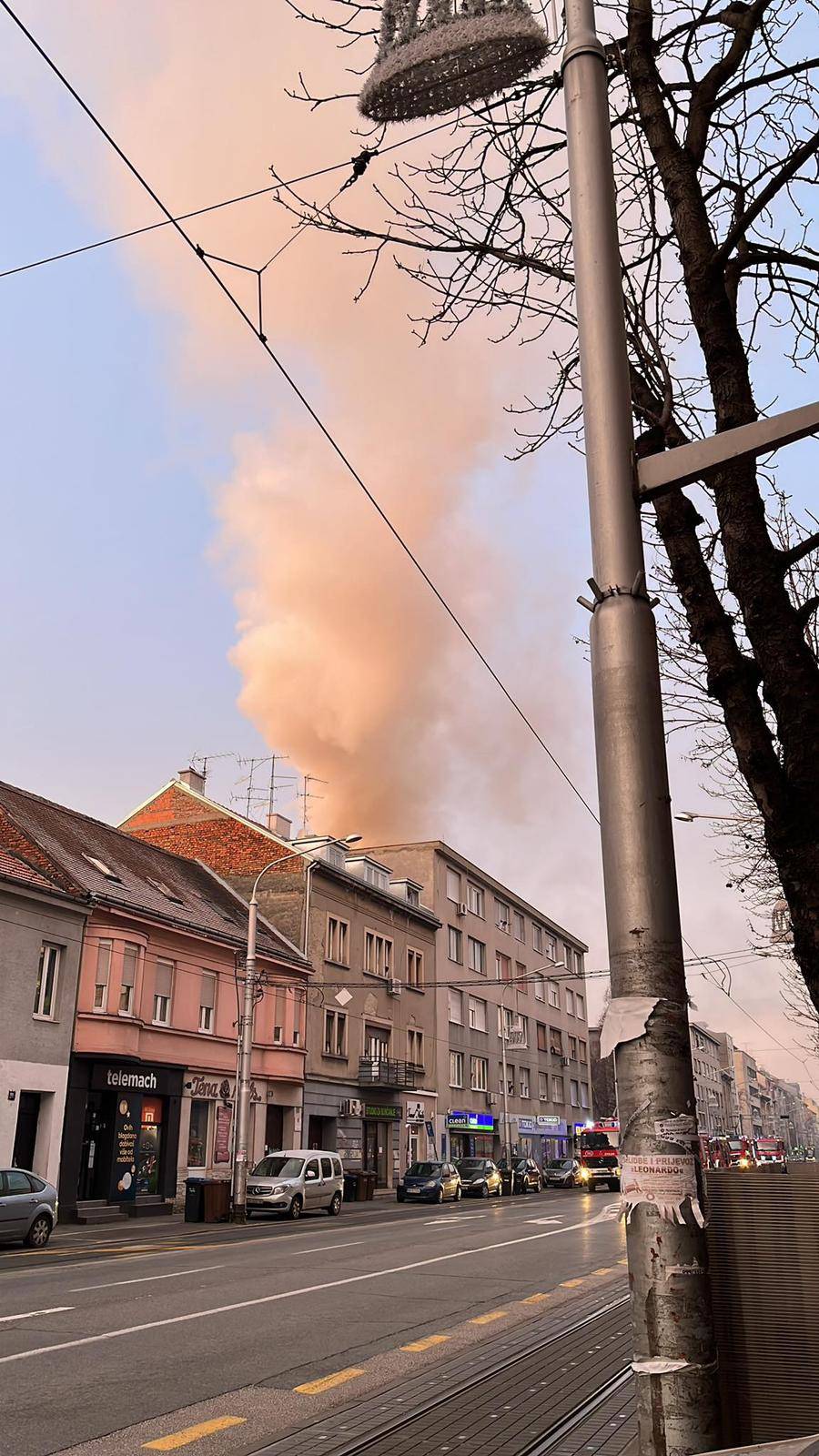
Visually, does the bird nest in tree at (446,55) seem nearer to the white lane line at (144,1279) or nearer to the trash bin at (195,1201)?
the white lane line at (144,1279)

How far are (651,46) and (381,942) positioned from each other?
4341 centimetres

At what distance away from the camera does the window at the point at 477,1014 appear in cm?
5928

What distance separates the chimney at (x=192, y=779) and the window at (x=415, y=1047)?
1368cm

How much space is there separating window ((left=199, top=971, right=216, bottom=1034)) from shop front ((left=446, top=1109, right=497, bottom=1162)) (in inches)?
881

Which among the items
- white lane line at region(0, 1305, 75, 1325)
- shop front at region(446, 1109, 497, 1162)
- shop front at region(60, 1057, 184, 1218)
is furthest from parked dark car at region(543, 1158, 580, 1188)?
white lane line at region(0, 1305, 75, 1325)

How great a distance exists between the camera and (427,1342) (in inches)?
391

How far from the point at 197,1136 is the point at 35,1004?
8642 millimetres

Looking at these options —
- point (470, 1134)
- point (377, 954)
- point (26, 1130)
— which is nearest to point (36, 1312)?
point (26, 1130)

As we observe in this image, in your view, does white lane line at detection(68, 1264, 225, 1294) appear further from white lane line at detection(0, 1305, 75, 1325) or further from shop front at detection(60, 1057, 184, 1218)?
shop front at detection(60, 1057, 184, 1218)

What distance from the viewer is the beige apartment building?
5544cm

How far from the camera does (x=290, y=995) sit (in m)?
39.3

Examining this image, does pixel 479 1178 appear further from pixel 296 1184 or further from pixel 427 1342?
pixel 427 1342

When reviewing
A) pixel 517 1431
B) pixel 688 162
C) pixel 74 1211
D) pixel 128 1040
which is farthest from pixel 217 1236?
pixel 688 162

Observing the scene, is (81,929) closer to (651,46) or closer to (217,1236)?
(217,1236)
